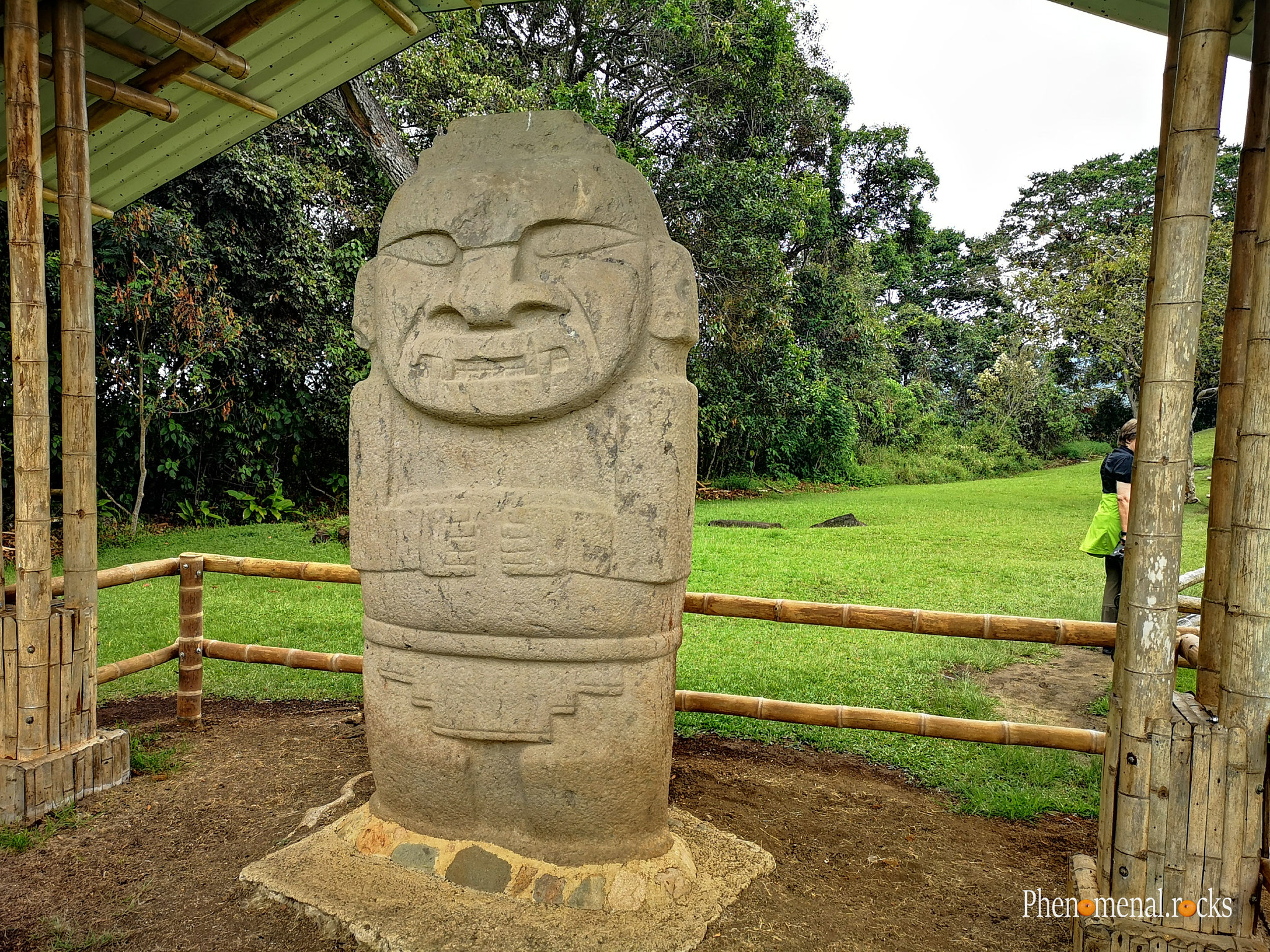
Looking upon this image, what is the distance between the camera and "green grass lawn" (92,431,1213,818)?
4.55 meters

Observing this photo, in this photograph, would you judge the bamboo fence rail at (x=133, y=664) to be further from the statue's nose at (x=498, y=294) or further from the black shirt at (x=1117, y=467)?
the black shirt at (x=1117, y=467)

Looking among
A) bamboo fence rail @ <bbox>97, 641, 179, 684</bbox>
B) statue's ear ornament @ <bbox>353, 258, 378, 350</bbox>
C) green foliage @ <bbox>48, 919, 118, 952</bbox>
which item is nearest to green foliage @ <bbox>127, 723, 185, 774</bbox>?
bamboo fence rail @ <bbox>97, 641, 179, 684</bbox>

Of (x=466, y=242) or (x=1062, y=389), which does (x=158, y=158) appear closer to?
(x=466, y=242)

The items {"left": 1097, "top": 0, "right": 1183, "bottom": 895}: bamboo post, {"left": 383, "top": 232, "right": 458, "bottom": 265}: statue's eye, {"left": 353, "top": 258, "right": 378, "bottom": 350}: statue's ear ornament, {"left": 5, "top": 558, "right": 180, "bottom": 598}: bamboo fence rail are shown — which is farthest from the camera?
{"left": 5, "top": 558, "right": 180, "bottom": 598}: bamboo fence rail

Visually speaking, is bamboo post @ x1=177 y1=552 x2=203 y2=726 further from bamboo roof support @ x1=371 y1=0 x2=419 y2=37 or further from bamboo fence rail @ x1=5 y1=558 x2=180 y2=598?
bamboo roof support @ x1=371 y1=0 x2=419 y2=37

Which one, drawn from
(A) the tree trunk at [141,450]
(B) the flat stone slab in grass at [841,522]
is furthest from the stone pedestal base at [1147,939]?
(B) the flat stone slab in grass at [841,522]

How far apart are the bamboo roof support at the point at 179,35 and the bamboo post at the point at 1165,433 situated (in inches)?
146

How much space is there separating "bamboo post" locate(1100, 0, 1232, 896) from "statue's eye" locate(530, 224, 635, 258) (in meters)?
1.57

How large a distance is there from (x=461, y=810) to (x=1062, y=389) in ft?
67.2

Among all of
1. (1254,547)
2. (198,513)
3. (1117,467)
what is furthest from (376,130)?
(1254,547)

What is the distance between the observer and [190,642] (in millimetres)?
4656

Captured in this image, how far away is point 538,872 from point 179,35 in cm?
367

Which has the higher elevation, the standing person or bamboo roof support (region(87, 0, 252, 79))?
bamboo roof support (region(87, 0, 252, 79))

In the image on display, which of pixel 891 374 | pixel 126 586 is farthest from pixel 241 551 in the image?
pixel 891 374
